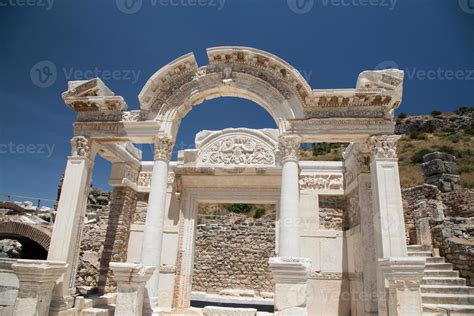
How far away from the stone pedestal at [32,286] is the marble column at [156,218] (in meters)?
2.07

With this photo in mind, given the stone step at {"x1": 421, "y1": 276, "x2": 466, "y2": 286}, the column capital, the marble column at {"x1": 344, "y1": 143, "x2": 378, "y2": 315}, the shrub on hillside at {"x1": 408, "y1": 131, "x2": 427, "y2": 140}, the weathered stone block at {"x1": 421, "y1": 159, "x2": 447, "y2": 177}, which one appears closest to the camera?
the column capital

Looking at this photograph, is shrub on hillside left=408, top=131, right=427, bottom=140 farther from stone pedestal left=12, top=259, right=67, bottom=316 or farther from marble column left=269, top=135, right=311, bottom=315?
stone pedestal left=12, top=259, right=67, bottom=316

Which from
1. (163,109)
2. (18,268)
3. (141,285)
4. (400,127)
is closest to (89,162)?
(163,109)

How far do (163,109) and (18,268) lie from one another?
503 centimetres

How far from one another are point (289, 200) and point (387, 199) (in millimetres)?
2330

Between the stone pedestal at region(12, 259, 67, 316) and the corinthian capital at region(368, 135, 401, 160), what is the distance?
812cm

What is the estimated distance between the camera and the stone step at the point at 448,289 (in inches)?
336

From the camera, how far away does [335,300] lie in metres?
9.51

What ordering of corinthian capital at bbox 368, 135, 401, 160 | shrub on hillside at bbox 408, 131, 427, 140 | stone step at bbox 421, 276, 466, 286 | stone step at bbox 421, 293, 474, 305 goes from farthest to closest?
shrub on hillside at bbox 408, 131, 427, 140 < stone step at bbox 421, 276, 466, 286 < stone step at bbox 421, 293, 474, 305 < corinthian capital at bbox 368, 135, 401, 160

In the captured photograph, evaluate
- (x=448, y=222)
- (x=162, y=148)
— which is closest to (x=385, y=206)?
(x=162, y=148)

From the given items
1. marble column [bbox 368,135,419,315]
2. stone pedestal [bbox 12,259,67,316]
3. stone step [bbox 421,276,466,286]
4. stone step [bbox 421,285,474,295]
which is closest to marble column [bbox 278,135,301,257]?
marble column [bbox 368,135,419,315]

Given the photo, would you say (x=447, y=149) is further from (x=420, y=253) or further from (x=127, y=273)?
(x=127, y=273)

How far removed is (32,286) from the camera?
6746 mm

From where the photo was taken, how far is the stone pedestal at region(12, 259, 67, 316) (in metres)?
6.63
